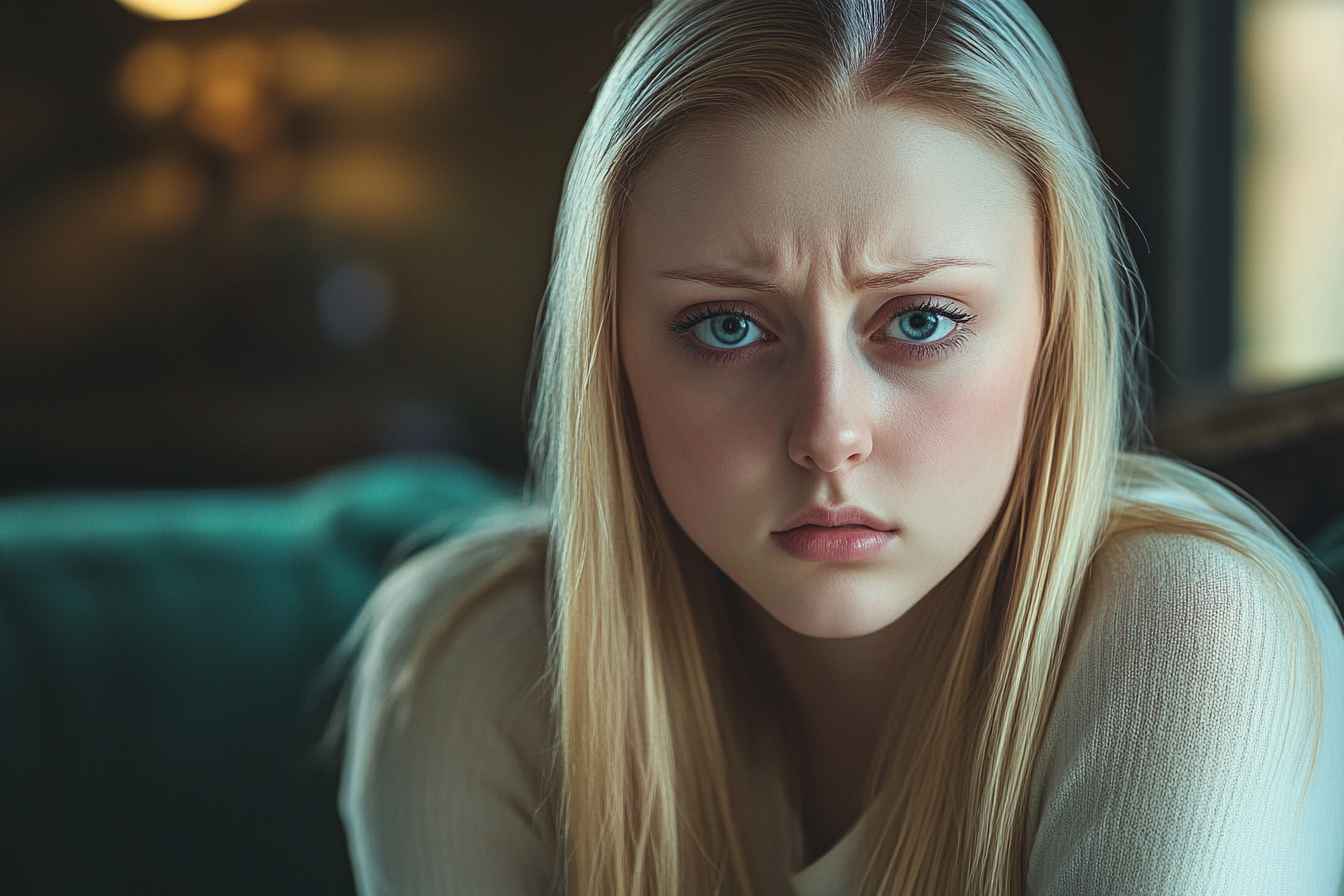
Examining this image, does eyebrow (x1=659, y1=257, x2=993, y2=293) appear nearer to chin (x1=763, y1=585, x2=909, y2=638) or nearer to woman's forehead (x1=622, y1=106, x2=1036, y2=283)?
woman's forehead (x1=622, y1=106, x2=1036, y2=283)

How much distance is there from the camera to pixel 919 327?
66 cm

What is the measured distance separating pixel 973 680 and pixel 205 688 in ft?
2.99

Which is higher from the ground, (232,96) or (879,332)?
(232,96)

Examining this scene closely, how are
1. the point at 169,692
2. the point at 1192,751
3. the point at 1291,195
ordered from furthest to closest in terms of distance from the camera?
the point at 1291,195, the point at 169,692, the point at 1192,751

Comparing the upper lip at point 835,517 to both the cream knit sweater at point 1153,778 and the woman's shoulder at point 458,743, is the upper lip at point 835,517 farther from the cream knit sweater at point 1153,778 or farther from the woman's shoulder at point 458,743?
the woman's shoulder at point 458,743

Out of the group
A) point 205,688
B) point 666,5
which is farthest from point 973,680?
point 205,688

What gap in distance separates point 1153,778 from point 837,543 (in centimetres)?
22

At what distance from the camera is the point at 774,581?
0.70 meters

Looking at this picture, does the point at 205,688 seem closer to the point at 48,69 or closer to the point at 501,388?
the point at 501,388

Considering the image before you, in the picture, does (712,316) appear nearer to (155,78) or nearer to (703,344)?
(703,344)

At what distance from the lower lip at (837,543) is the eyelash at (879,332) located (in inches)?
4.5

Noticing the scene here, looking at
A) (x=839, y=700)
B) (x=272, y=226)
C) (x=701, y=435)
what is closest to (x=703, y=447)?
(x=701, y=435)

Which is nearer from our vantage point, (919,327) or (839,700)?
(919,327)

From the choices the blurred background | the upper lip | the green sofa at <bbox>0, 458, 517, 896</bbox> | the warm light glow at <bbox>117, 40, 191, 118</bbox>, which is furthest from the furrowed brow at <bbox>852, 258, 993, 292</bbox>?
the warm light glow at <bbox>117, 40, 191, 118</bbox>
